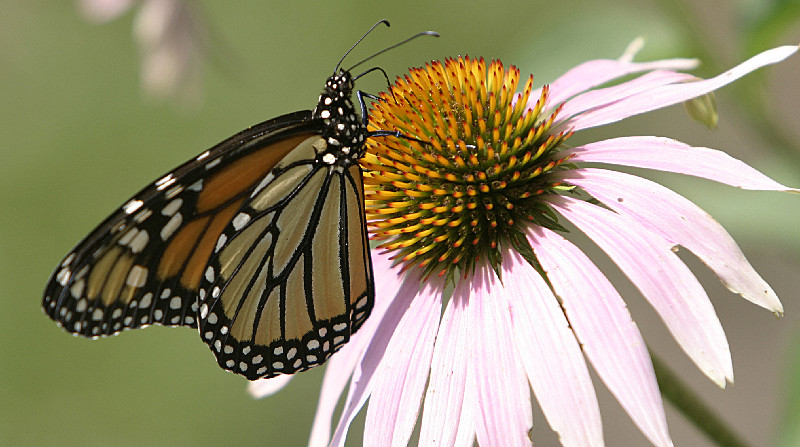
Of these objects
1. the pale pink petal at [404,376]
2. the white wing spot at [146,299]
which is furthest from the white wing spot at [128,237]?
the pale pink petal at [404,376]

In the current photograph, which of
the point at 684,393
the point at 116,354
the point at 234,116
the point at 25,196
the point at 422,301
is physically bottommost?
the point at 684,393

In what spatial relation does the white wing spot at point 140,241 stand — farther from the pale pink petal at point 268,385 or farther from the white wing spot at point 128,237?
the pale pink petal at point 268,385

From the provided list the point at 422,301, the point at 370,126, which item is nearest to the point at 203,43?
the point at 370,126

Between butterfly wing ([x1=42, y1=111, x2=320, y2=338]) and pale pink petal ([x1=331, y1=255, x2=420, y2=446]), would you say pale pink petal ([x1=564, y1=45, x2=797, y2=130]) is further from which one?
butterfly wing ([x1=42, y1=111, x2=320, y2=338])

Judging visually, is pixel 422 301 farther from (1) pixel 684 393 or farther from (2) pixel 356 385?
(1) pixel 684 393

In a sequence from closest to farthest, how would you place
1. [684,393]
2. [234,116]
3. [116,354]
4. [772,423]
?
[684,393] < [772,423] < [116,354] < [234,116]

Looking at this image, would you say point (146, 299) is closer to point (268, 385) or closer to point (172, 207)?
point (172, 207)
